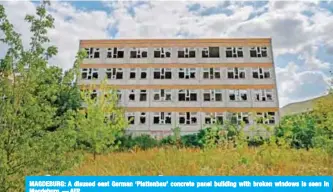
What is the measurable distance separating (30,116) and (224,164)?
5763 mm

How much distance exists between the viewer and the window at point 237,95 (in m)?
39.7

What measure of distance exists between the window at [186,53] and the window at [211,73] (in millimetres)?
2218

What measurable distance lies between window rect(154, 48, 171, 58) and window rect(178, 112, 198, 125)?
22.0 ft

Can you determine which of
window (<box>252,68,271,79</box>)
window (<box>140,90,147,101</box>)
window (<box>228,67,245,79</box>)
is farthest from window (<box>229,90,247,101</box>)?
window (<box>140,90,147,101</box>)

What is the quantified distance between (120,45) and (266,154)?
33496 millimetres

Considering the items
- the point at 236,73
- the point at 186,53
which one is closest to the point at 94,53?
the point at 186,53

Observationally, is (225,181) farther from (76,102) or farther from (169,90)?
(169,90)

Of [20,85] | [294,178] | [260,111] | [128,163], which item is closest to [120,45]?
[260,111]

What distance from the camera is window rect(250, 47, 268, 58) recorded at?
40.9m

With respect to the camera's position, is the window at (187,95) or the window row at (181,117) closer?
the window row at (181,117)

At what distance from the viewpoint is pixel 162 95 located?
→ 40000 millimetres

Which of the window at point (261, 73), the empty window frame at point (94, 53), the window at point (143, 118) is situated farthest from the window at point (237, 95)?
the empty window frame at point (94, 53)
